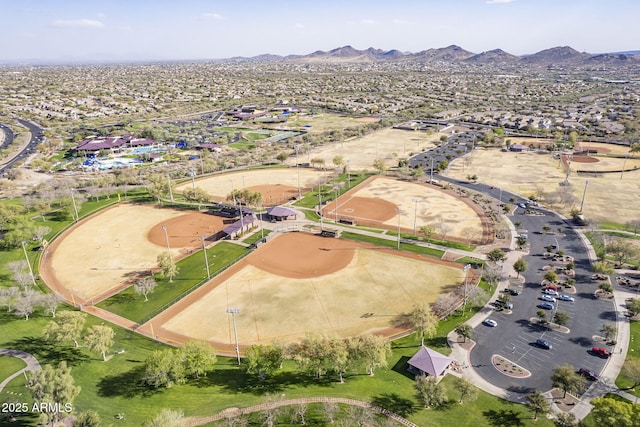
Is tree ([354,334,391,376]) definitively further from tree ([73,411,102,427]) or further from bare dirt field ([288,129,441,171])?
bare dirt field ([288,129,441,171])

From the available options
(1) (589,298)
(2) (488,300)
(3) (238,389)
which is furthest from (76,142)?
(1) (589,298)

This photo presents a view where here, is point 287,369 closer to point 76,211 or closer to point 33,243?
point 33,243

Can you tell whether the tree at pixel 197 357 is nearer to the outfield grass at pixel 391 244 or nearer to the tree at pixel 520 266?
the outfield grass at pixel 391 244

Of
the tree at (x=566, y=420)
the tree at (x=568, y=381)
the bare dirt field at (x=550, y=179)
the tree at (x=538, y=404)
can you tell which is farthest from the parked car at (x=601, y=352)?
the bare dirt field at (x=550, y=179)

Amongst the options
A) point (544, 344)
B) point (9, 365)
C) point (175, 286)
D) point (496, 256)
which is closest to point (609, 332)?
point (544, 344)

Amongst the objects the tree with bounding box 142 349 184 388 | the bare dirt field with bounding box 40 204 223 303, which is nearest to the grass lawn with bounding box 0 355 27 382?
the bare dirt field with bounding box 40 204 223 303


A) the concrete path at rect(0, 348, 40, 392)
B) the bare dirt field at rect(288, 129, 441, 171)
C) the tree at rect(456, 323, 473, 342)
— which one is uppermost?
the bare dirt field at rect(288, 129, 441, 171)
